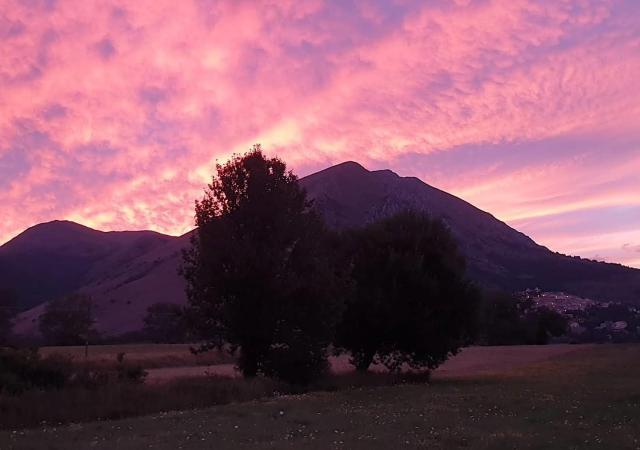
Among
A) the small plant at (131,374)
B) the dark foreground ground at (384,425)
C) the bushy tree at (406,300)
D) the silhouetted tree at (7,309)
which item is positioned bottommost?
the dark foreground ground at (384,425)

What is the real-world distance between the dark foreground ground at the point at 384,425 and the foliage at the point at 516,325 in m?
72.8

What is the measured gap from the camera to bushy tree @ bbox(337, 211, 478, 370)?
3938cm

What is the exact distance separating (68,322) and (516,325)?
70887 millimetres

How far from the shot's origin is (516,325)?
10162 cm

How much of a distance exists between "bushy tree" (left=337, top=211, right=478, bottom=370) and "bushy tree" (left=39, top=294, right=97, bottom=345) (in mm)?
79300

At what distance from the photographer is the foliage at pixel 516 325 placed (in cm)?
9981

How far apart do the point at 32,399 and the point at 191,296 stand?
36.0 ft

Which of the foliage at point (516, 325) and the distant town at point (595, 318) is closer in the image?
the foliage at point (516, 325)

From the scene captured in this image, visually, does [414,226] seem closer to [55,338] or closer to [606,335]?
[55,338]

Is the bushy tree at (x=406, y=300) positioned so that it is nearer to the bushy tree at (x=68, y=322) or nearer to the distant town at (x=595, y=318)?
the distant town at (x=595, y=318)

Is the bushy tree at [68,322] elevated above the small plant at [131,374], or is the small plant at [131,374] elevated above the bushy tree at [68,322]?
the bushy tree at [68,322]

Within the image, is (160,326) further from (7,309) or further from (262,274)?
(262,274)

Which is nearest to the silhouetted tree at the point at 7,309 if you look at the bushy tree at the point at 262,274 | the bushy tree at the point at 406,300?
the bushy tree at the point at 406,300

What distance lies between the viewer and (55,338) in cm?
11125
